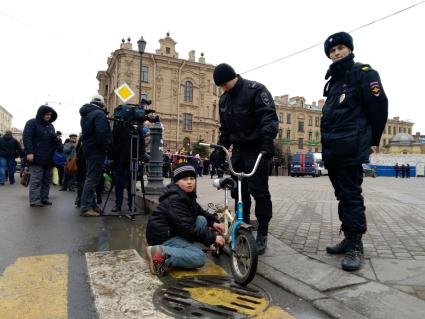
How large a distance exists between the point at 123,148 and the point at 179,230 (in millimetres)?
3304

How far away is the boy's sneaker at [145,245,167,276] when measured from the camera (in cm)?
322

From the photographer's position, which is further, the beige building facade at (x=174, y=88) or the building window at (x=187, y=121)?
the building window at (x=187, y=121)

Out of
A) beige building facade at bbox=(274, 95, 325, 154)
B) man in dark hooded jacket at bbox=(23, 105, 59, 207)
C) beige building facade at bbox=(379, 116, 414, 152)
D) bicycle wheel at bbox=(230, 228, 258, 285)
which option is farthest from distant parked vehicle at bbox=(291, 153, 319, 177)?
beige building facade at bbox=(379, 116, 414, 152)

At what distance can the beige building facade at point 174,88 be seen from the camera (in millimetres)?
49750

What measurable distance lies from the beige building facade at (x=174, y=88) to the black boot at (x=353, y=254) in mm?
46746

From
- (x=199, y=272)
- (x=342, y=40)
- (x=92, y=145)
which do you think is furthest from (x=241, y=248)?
(x=92, y=145)

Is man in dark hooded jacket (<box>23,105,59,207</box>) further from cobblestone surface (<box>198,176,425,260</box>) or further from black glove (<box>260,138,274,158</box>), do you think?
Result: black glove (<box>260,138,274,158</box>)

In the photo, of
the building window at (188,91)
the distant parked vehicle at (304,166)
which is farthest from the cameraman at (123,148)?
the building window at (188,91)

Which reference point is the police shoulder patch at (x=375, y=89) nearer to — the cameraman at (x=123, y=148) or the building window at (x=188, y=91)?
the cameraman at (x=123, y=148)

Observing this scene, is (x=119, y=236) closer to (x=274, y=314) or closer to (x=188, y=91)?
(x=274, y=314)

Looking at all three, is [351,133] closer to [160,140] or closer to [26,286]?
[26,286]

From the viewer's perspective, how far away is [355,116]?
343 cm

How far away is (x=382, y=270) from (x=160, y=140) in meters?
6.07

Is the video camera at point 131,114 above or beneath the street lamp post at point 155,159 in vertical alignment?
above
